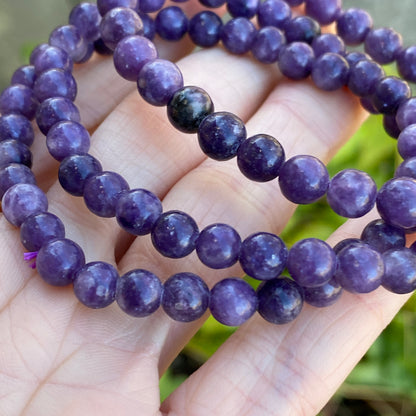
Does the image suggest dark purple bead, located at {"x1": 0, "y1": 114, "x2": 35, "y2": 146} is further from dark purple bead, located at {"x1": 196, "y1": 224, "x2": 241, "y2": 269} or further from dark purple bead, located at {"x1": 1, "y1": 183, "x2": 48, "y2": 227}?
dark purple bead, located at {"x1": 196, "y1": 224, "x2": 241, "y2": 269}

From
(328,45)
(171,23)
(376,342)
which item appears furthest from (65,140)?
(376,342)

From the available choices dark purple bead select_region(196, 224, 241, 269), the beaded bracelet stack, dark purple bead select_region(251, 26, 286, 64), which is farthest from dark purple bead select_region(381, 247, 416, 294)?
dark purple bead select_region(251, 26, 286, 64)

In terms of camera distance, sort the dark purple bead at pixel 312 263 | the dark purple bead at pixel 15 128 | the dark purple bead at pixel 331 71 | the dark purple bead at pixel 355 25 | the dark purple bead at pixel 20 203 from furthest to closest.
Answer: the dark purple bead at pixel 355 25
the dark purple bead at pixel 331 71
the dark purple bead at pixel 15 128
the dark purple bead at pixel 20 203
the dark purple bead at pixel 312 263

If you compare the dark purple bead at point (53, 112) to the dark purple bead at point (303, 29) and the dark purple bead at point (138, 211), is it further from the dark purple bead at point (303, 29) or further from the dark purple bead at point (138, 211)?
the dark purple bead at point (303, 29)

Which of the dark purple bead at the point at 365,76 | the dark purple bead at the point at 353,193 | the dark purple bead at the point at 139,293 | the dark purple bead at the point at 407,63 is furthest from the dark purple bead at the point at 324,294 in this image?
the dark purple bead at the point at 407,63

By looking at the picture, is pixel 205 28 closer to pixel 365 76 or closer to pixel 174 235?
pixel 365 76

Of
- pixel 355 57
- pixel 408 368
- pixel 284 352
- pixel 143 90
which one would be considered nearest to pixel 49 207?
pixel 143 90
